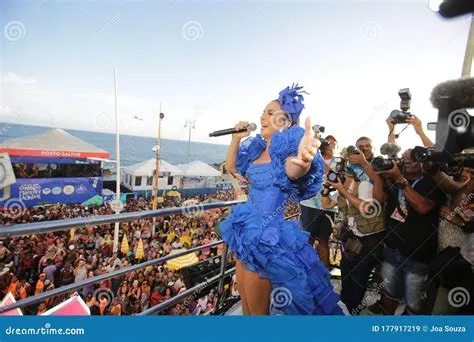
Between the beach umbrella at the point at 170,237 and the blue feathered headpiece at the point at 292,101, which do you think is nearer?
the blue feathered headpiece at the point at 292,101

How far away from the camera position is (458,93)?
108 cm

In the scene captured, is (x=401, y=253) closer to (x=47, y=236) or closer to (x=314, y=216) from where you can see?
(x=314, y=216)

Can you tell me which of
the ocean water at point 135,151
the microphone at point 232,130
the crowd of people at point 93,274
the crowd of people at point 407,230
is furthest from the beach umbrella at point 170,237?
the ocean water at point 135,151

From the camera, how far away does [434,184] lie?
1.80 metres

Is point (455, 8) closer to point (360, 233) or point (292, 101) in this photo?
point (292, 101)

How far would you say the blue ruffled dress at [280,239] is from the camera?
55.4 inches

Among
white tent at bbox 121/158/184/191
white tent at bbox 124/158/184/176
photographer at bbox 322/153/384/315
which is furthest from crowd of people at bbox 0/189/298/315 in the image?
white tent at bbox 121/158/184/191

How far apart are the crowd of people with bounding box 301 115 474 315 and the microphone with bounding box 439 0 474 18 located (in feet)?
2.26

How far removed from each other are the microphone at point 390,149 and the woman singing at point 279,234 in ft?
2.55

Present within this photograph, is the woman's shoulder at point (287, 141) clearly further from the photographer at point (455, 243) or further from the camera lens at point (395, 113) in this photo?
the camera lens at point (395, 113)

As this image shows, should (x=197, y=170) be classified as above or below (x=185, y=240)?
above

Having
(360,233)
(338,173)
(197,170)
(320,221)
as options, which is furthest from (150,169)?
(360,233)

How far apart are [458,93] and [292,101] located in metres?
0.74
